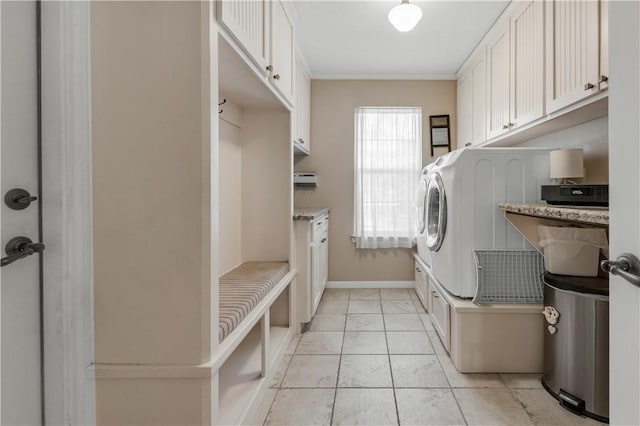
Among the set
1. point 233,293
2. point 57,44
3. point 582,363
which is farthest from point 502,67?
point 57,44

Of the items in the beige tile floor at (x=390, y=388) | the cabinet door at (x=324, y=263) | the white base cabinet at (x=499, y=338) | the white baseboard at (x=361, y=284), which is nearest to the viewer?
the beige tile floor at (x=390, y=388)

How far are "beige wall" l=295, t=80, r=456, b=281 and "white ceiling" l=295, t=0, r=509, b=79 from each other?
15cm

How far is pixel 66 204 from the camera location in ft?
3.56

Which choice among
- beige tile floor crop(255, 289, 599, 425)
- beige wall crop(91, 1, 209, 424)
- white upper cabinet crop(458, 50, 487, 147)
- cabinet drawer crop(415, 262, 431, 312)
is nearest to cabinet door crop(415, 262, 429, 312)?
cabinet drawer crop(415, 262, 431, 312)

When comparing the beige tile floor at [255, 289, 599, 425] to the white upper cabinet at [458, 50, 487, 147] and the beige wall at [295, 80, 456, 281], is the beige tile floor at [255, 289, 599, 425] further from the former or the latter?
the white upper cabinet at [458, 50, 487, 147]

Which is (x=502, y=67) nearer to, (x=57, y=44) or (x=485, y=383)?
(x=485, y=383)

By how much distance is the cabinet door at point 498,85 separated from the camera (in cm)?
266

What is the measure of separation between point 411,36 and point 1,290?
10.6 feet

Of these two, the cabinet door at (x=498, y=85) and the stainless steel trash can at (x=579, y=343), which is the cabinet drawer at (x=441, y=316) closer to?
the stainless steel trash can at (x=579, y=343)

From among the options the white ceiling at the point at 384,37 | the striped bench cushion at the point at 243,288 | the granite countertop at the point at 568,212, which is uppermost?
the white ceiling at the point at 384,37

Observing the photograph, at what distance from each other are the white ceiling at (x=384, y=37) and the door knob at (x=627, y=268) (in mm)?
2375

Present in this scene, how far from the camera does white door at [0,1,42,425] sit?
3.16 ft

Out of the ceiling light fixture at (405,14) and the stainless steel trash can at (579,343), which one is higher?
the ceiling light fixture at (405,14)

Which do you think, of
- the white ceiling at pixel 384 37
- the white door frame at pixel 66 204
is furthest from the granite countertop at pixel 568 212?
the white door frame at pixel 66 204
